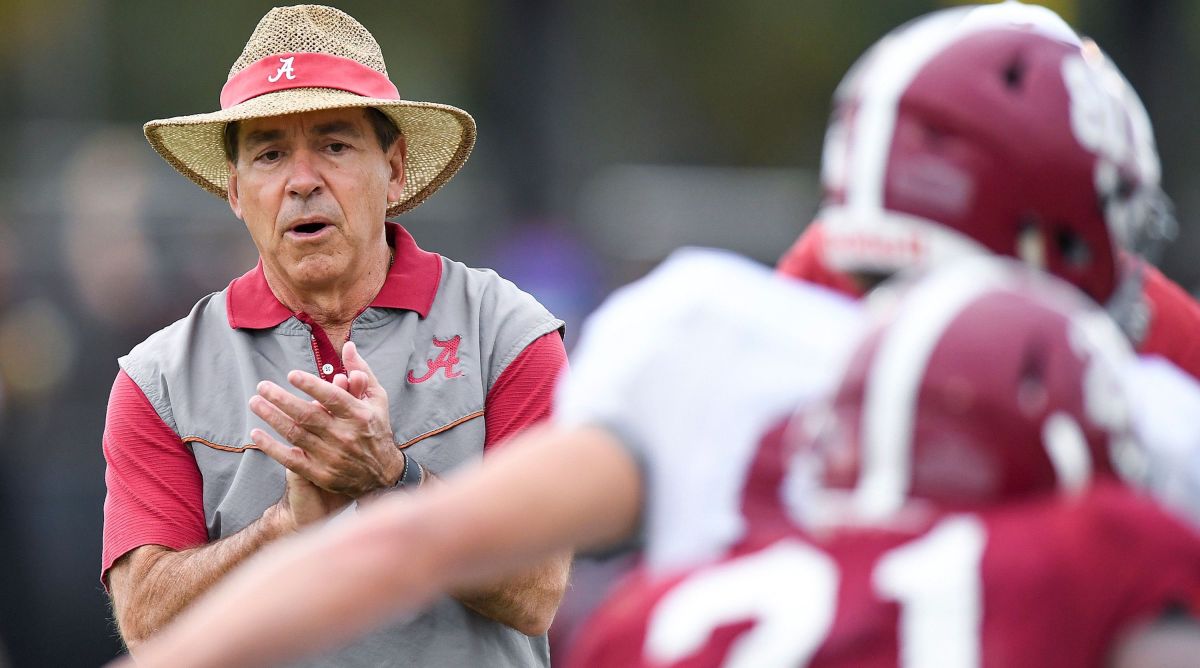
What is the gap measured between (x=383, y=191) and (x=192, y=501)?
0.83m

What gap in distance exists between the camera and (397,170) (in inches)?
159

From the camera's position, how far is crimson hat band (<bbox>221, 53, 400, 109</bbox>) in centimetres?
381

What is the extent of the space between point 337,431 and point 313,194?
0.72 meters

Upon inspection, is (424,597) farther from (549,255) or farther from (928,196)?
(549,255)

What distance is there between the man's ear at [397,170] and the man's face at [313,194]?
0.30 feet

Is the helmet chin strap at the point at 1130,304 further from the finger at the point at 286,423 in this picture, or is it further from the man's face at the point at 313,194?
the man's face at the point at 313,194

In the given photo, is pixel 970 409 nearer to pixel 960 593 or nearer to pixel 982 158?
pixel 960 593

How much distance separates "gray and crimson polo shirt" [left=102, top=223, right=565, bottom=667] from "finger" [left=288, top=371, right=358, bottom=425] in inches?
14.5

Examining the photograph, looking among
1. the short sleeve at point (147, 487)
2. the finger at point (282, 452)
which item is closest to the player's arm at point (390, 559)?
the finger at point (282, 452)

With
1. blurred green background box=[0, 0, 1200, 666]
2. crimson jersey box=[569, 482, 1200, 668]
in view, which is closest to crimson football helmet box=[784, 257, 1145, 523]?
crimson jersey box=[569, 482, 1200, 668]

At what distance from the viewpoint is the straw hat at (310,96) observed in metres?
3.79

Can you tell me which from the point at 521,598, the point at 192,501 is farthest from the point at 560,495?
the point at 192,501

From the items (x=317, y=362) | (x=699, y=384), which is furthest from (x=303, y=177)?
(x=699, y=384)

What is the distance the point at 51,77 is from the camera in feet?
39.3
